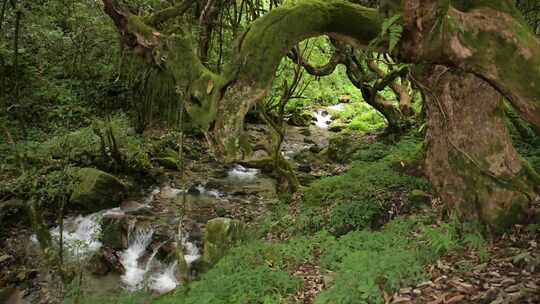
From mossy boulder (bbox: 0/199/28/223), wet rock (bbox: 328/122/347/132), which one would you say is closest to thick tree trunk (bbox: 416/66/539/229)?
mossy boulder (bbox: 0/199/28/223)

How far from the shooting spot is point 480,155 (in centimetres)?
522

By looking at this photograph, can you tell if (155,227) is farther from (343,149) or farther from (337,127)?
(337,127)

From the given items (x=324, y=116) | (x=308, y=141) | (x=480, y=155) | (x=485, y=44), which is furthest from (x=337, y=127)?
(x=485, y=44)

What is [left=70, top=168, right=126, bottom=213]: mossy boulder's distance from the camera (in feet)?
32.4

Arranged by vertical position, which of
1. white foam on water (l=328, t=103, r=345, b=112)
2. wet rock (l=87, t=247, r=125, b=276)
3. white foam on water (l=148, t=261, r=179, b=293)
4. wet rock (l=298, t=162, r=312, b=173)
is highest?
white foam on water (l=328, t=103, r=345, b=112)

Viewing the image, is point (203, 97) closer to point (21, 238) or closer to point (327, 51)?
point (21, 238)

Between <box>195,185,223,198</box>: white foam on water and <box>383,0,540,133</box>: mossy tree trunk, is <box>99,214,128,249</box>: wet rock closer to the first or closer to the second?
<box>195,185,223,198</box>: white foam on water

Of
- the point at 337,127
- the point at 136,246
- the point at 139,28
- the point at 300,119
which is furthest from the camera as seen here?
the point at 300,119

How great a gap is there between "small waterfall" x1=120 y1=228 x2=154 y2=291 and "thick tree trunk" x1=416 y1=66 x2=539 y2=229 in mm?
5845

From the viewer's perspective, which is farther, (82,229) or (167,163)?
(167,163)

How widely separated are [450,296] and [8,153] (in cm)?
1168

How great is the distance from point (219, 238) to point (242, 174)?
19.8ft

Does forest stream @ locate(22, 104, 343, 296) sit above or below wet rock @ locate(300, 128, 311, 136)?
below

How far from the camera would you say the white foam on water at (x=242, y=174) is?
12992 millimetres
